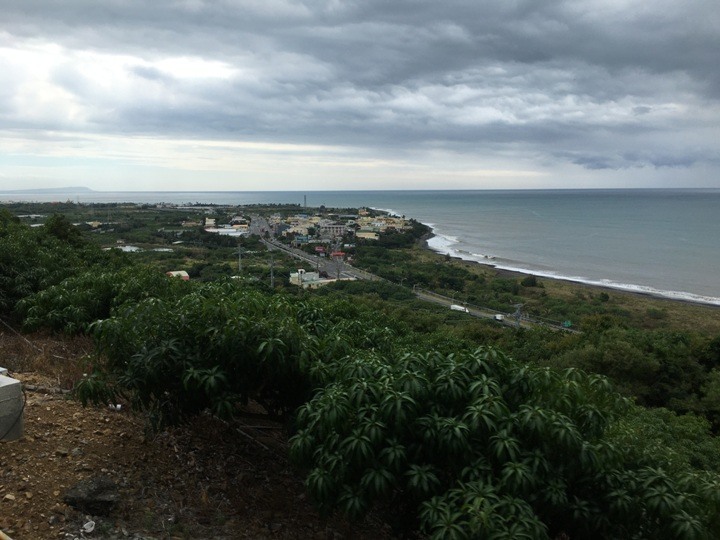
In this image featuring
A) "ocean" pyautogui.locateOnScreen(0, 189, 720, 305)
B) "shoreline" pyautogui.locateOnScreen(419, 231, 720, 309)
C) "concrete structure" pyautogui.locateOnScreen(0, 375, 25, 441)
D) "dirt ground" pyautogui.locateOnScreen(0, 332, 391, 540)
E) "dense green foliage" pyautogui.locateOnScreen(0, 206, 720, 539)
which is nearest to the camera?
"dense green foliage" pyautogui.locateOnScreen(0, 206, 720, 539)

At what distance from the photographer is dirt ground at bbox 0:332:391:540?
3.81 metres

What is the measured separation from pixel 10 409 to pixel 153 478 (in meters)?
1.23

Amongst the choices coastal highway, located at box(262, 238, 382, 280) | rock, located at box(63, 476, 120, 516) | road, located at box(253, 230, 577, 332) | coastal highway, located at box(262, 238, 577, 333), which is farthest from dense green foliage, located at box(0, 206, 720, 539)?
coastal highway, located at box(262, 238, 382, 280)

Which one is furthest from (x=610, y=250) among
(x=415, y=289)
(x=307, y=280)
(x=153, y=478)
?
(x=153, y=478)

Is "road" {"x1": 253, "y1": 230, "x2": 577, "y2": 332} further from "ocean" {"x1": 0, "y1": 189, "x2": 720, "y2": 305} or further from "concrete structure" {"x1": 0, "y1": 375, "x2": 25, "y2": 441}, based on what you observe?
"concrete structure" {"x1": 0, "y1": 375, "x2": 25, "y2": 441}

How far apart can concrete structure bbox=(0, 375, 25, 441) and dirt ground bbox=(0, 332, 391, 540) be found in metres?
0.09

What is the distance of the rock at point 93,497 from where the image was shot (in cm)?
387

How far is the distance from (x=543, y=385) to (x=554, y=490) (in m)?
0.68

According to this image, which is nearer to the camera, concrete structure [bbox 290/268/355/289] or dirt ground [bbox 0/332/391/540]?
dirt ground [bbox 0/332/391/540]

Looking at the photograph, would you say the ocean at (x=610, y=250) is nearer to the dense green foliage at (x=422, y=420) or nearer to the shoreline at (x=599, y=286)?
the shoreline at (x=599, y=286)

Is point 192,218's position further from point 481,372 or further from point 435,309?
point 481,372

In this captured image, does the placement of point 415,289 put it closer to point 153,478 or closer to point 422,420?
point 153,478

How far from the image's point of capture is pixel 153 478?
445 centimetres

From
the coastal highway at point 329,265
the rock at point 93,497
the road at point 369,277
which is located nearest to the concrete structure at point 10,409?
the rock at point 93,497
